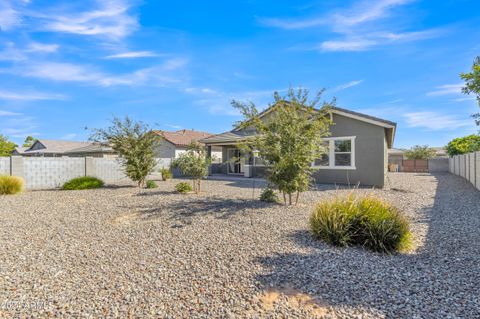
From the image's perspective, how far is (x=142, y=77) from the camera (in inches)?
525

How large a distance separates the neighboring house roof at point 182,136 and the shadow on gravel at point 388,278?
24036 millimetres

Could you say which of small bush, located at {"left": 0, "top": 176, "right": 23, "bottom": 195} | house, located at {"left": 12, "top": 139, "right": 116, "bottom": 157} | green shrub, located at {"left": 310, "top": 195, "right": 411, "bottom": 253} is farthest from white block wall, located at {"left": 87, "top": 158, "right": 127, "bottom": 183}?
house, located at {"left": 12, "top": 139, "right": 116, "bottom": 157}

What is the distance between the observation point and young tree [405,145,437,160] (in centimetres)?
3288

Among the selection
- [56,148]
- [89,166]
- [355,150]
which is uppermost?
[56,148]

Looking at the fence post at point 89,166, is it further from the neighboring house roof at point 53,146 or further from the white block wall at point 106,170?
the neighboring house roof at point 53,146

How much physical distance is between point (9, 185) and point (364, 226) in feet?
43.8

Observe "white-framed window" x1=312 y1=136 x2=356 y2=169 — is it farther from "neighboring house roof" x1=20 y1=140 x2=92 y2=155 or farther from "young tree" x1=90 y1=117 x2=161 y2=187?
"neighboring house roof" x1=20 y1=140 x2=92 y2=155

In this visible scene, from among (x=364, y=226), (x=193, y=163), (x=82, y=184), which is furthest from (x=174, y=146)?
(x=364, y=226)

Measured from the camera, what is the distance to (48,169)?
14773 mm

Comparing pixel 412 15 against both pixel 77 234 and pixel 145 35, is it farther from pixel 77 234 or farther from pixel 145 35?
pixel 77 234

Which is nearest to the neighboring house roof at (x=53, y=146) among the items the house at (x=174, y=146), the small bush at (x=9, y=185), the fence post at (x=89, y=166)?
the house at (x=174, y=146)

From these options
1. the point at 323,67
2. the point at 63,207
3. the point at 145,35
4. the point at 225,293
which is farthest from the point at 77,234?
the point at 323,67

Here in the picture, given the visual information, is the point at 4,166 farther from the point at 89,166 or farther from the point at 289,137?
the point at 289,137

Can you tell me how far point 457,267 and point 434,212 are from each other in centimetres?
488
